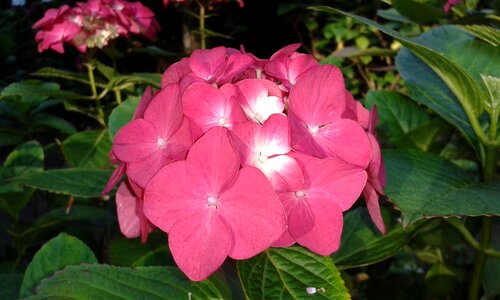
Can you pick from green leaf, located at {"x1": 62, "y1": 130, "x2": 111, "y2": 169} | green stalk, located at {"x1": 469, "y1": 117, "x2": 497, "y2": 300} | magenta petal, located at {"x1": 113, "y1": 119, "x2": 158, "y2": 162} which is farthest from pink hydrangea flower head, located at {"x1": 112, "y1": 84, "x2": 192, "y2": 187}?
green leaf, located at {"x1": 62, "y1": 130, "x2": 111, "y2": 169}

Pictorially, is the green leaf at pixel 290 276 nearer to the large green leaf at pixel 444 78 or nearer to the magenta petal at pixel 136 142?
the magenta petal at pixel 136 142

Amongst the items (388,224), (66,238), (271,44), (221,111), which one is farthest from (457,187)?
(271,44)

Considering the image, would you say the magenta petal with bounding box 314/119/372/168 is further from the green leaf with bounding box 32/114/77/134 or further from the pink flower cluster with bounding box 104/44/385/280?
the green leaf with bounding box 32/114/77/134

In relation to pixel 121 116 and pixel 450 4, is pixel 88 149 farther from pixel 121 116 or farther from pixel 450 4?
pixel 450 4

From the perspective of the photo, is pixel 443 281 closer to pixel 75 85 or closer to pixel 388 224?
pixel 388 224

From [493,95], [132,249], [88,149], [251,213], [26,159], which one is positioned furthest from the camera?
[88,149]

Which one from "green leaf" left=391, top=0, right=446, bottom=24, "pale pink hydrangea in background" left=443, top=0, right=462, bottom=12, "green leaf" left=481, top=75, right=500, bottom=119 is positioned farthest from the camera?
"pale pink hydrangea in background" left=443, top=0, right=462, bottom=12

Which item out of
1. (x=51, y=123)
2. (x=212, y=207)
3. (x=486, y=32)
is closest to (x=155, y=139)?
(x=212, y=207)
